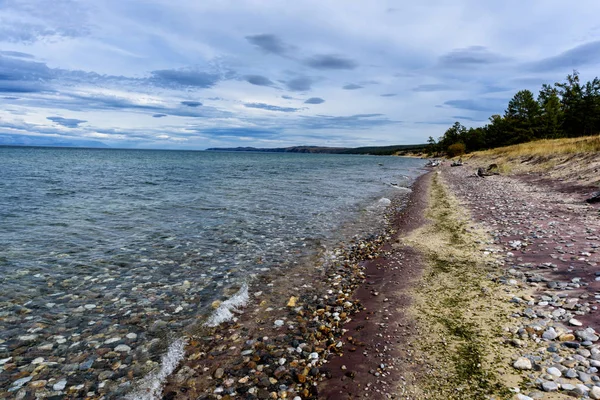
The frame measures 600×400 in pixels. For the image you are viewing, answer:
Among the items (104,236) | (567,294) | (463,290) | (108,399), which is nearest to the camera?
(108,399)

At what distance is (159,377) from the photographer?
6.00 meters

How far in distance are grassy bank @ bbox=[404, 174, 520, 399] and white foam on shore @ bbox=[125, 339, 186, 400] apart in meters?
4.53

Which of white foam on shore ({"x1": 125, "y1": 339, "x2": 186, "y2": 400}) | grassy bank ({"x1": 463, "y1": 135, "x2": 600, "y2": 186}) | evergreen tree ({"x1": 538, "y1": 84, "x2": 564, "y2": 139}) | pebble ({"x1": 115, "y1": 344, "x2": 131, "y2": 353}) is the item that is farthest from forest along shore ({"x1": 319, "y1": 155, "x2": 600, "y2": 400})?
evergreen tree ({"x1": 538, "y1": 84, "x2": 564, "y2": 139})

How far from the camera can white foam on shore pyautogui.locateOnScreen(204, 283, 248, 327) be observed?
314 inches

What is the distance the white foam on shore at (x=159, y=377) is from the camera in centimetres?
557

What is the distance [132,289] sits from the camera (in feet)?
31.4

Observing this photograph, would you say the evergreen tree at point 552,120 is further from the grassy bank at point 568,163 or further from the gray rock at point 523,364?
the gray rock at point 523,364

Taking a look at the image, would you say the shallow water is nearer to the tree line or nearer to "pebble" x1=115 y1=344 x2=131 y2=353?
"pebble" x1=115 y1=344 x2=131 y2=353

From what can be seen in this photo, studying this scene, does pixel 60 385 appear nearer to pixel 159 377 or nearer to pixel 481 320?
pixel 159 377

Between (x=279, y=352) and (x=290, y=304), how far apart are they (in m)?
2.26

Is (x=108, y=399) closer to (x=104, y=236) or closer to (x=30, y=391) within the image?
(x=30, y=391)

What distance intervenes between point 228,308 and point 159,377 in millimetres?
2677

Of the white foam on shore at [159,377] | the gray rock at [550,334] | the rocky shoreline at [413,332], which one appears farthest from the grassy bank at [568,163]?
the white foam on shore at [159,377]

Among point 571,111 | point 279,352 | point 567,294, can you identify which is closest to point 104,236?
point 279,352
